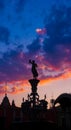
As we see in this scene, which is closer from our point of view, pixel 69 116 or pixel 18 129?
pixel 18 129

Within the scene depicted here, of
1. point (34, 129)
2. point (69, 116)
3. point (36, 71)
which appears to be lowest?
point (34, 129)

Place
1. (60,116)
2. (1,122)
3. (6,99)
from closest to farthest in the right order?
1. (1,122)
2. (60,116)
3. (6,99)

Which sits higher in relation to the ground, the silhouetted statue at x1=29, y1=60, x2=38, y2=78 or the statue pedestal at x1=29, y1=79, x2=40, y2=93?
the silhouetted statue at x1=29, y1=60, x2=38, y2=78

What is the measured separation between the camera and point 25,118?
59938 mm

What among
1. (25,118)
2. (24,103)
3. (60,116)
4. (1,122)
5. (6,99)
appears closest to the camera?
(1,122)

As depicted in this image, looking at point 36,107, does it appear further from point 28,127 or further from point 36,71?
point 28,127

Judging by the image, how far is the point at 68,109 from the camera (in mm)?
40406

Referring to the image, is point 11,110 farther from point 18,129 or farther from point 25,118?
point 18,129

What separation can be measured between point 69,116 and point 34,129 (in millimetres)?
14954

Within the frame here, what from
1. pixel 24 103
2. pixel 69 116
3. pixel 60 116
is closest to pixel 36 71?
pixel 24 103

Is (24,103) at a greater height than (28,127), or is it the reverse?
(24,103)

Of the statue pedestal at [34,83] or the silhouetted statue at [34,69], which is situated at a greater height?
the silhouetted statue at [34,69]

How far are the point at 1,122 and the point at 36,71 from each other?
33.4ft

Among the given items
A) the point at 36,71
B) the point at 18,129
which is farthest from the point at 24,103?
the point at 18,129
